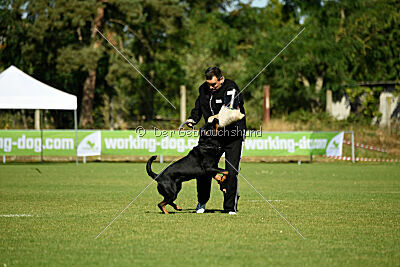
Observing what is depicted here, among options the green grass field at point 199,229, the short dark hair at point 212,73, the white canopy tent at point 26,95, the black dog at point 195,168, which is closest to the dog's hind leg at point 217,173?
the black dog at point 195,168

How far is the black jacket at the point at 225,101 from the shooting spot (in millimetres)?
9209

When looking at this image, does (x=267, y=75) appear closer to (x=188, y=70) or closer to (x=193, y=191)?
(x=188, y=70)

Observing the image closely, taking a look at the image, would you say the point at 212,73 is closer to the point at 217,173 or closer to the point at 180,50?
the point at 217,173

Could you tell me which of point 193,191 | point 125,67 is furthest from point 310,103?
point 193,191

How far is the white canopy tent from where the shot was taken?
22.3 meters

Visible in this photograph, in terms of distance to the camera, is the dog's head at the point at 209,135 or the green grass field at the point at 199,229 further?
the dog's head at the point at 209,135

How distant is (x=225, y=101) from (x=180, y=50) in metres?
40.6

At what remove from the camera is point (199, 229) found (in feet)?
25.7

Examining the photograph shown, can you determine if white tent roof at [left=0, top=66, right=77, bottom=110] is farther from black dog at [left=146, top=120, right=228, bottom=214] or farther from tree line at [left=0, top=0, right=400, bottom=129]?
black dog at [left=146, top=120, right=228, bottom=214]

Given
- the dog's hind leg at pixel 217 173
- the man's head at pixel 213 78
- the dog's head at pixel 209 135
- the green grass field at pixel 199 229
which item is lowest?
the green grass field at pixel 199 229

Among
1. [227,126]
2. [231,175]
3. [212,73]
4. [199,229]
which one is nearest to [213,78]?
[212,73]

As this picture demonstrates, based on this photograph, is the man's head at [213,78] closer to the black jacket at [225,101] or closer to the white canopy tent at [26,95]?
the black jacket at [225,101]

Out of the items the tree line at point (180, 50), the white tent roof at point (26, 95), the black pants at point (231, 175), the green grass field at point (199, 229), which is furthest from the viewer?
the tree line at point (180, 50)

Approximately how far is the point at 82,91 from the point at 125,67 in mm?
5511
